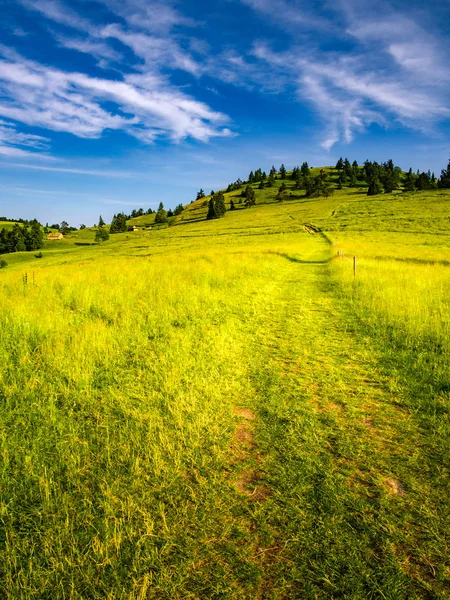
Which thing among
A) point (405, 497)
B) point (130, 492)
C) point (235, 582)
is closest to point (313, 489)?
point (405, 497)

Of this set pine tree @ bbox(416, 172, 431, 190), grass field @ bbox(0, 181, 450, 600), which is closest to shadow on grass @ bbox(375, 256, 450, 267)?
grass field @ bbox(0, 181, 450, 600)

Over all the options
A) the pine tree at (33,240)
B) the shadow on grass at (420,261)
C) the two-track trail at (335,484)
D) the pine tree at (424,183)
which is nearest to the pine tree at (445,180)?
the pine tree at (424,183)

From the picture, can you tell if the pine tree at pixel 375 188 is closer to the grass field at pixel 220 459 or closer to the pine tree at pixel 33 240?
the grass field at pixel 220 459

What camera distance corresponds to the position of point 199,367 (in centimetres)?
596

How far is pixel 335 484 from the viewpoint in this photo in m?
3.19

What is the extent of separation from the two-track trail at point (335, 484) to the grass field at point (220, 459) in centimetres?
2

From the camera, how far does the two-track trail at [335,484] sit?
92.4 inches

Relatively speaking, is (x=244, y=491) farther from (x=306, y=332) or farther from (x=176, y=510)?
(x=306, y=332)

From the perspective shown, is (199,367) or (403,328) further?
(403,328)

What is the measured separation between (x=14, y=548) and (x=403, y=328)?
28.8 feet

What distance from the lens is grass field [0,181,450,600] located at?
7.79ft

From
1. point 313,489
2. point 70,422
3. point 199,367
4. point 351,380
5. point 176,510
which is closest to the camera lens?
point 176,510

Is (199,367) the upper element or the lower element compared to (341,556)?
upper

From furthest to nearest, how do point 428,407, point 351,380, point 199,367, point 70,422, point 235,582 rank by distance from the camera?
point 199,367 → point 351,380 → point 428,407 → point 70,422 → point 235,582
